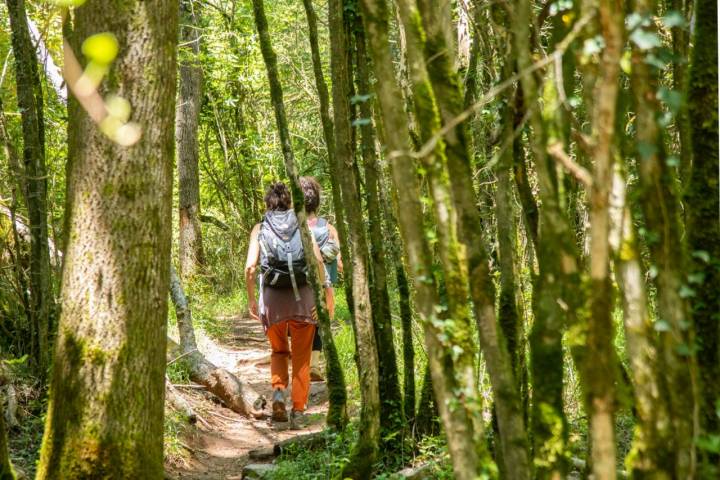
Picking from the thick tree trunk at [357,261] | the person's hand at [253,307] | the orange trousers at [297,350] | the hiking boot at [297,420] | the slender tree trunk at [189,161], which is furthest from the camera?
the slender tree trunk at [189,161]

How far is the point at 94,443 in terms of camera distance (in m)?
3.49

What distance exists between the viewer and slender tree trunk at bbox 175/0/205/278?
568 inches

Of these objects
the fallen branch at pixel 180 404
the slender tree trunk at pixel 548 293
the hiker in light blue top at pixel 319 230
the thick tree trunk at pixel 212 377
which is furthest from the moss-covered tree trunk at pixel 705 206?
the thick tree trunk at pixel 212 377

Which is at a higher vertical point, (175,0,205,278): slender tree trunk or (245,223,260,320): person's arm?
(175,0,205,278): slender tree trunk

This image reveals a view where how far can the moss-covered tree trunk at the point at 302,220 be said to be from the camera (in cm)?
573

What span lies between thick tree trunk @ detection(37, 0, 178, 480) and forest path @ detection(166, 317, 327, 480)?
193 cm

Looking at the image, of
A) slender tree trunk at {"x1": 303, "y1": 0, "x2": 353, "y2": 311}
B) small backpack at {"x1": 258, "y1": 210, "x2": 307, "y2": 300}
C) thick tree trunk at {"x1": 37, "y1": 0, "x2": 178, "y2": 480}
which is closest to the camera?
thick tree trunk at {"x1": 37, "y1": 0, "x2": 178, "y2": 480}

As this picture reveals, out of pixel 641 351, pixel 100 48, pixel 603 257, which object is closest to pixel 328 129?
pixel 641 351

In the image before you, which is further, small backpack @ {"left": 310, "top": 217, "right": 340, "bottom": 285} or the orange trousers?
small backpack @ {"left": 310, "top": 217, "right": 340, "bottom": 285}

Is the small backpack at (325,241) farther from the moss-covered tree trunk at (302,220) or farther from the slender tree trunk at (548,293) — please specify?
the slender tree trunk at (548,293)

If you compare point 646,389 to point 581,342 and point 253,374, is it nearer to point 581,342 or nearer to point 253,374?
point 581,342

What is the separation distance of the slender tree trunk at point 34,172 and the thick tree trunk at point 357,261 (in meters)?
2.35

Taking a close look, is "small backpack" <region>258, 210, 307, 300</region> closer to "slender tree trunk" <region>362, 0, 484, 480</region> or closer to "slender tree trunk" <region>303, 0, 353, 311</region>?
"slender tree trunk" <region>303, 0, 353, 311</region>

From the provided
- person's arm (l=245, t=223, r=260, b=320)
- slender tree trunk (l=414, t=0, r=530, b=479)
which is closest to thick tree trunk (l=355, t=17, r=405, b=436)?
person's arm (l=245, t=223, r=260, b=320)
